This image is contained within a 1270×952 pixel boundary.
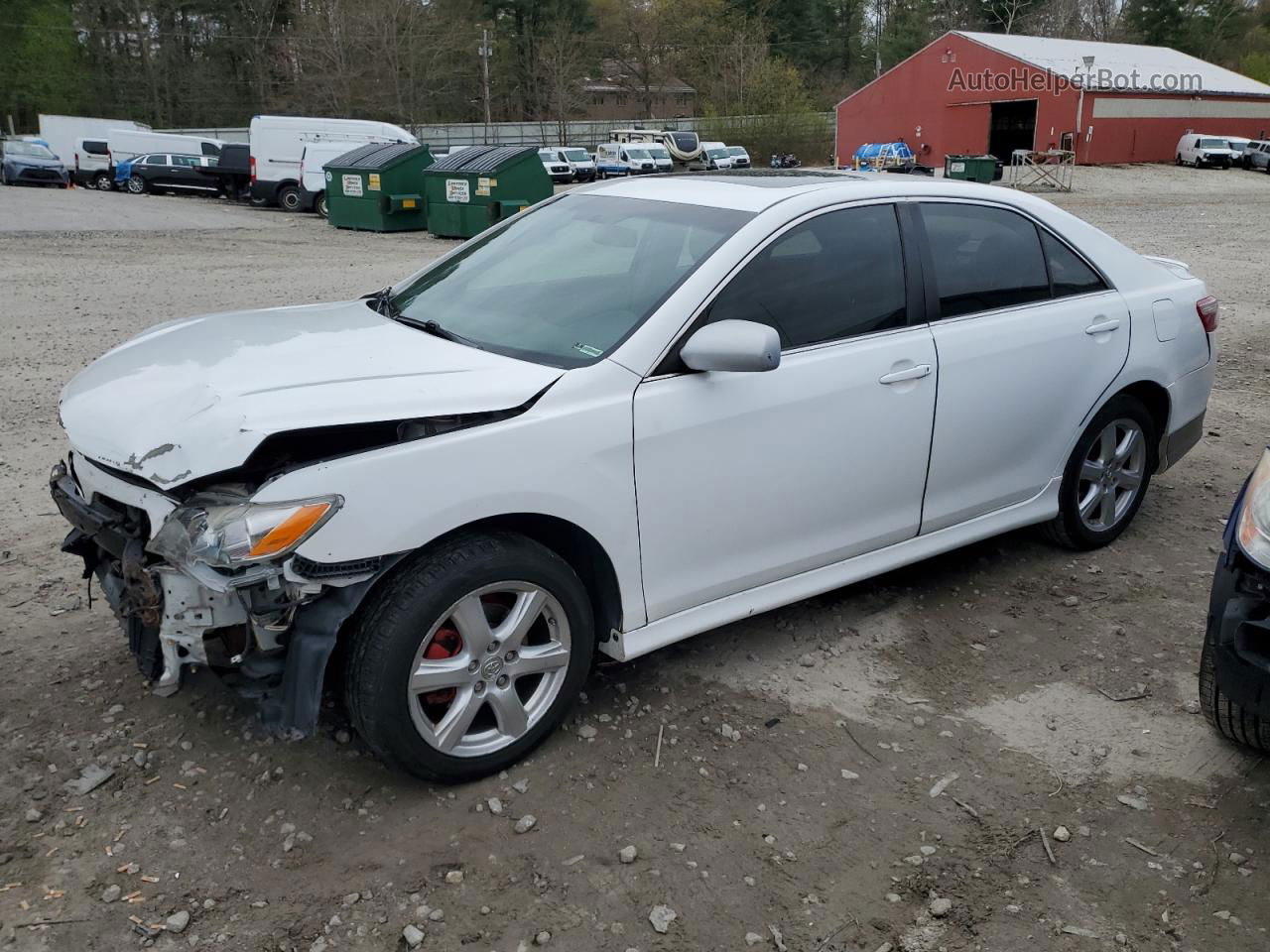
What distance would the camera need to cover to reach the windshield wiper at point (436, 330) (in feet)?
11.6

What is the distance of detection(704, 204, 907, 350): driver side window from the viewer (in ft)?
11.6

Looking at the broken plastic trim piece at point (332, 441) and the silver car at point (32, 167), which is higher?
the silver car at point (32, 167)

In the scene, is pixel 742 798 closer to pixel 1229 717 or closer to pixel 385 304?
pixel 1229 717

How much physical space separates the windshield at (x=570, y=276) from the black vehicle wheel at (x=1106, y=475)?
2013 millimetres

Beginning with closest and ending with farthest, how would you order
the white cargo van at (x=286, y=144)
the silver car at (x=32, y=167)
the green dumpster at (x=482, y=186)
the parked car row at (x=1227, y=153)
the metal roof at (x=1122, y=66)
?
the green dumpster at (x=482, y=186), the white cargo van at (x=286, y=144), the silver car at (x=32, y=167), the parked car row at (x=1227, y=153), the metal roof at (x=1122, y=66)

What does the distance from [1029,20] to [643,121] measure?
31.7 m

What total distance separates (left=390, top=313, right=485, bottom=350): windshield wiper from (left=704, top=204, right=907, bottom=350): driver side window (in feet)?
2.60

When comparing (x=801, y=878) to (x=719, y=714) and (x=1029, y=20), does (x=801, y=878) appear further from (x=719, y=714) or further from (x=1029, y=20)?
(x=1029, y=20)

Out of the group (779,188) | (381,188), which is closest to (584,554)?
(779,188)

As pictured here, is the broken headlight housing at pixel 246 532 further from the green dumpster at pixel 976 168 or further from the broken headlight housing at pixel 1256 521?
the green dumpster at pixel 976 168

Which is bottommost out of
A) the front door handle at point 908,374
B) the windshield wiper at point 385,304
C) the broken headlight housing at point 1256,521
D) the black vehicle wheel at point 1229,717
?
the black vehicle wheel at point 1229,717

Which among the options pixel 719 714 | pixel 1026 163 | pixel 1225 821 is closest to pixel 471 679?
pixel 719 714

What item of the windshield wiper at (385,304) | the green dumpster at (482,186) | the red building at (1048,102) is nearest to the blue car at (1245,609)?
the windshield wiper at (385,304)

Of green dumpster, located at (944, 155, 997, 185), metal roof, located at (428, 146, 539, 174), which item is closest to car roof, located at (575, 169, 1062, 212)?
metal roof, located at (428, 146, 539, 174)
